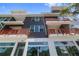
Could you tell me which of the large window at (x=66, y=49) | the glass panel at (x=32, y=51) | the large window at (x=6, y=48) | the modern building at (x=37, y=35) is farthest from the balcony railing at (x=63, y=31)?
the large window at (x=6, y=48)

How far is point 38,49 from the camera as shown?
1.93m

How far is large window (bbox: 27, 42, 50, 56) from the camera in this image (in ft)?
6.17

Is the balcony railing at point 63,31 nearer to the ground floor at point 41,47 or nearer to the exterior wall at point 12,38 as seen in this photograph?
the ground floor at point 41,47

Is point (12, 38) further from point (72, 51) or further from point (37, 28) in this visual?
point (72, 51)

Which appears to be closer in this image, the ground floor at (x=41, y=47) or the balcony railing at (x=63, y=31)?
the ground floor at (x=41, y=47)

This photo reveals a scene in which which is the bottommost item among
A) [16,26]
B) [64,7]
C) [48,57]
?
[48,57]

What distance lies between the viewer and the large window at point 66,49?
1.87 m

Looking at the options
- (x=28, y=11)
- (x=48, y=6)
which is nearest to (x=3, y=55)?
(x=28, y=11)

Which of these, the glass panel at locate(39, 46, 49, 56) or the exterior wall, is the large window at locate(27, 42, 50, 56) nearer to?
the glass panel at locate(39, 46, 49, 56)

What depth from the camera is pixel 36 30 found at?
2.05m

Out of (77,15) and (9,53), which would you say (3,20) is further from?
(77,15)

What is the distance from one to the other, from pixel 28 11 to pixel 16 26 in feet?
0.75

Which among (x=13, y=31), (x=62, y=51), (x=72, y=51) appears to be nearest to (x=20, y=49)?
(x=13, y=31)

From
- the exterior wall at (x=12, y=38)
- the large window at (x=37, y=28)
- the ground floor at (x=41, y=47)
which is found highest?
the large window at (x=37, y=28)
